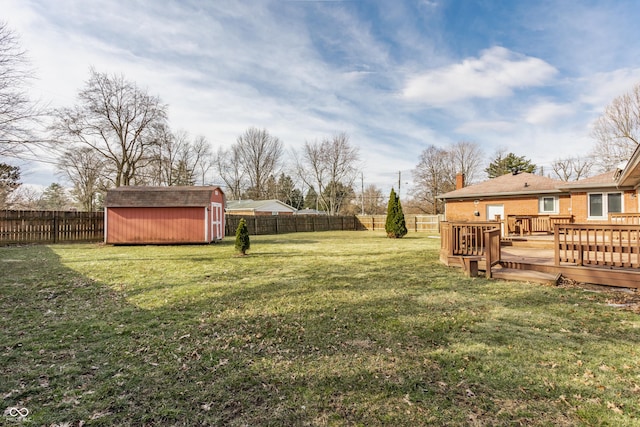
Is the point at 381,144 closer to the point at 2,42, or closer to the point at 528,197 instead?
the point at 528,197

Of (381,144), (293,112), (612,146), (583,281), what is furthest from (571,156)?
(583,281)

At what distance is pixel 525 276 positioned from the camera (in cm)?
661

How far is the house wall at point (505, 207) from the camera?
1642 centimetres

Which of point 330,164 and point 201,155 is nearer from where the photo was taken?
point 330,164

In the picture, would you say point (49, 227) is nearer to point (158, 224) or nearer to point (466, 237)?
point (158, 224)

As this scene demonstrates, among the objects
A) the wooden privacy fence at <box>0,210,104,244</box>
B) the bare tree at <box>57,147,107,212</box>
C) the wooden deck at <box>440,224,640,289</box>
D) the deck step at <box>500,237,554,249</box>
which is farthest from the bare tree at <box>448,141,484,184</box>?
the bare tree at <box>57,147,107,212</box>

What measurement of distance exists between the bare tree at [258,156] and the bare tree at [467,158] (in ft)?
76.0

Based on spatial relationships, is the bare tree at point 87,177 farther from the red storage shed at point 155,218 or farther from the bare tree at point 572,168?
the bare tree at point 572,168

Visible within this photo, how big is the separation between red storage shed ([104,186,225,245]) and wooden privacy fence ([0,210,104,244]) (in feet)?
8.55

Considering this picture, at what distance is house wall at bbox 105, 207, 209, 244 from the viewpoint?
50.9 ft

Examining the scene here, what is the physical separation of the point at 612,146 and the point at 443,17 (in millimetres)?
20793

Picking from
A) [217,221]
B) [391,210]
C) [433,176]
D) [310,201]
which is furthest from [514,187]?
[310,201]

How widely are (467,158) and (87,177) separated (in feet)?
142

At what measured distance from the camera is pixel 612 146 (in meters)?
23.3
